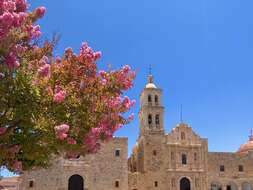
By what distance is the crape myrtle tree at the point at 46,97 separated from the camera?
8.68 m

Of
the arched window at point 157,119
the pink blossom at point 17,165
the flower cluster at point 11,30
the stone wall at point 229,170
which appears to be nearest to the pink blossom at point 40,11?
the flower cluster at point 11,30

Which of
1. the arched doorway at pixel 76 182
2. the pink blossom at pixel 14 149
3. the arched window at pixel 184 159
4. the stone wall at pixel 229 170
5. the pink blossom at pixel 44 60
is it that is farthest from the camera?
the stone wall at pixel 229 170

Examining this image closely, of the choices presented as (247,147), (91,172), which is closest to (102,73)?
(91,172)

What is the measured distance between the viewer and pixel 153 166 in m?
42.0

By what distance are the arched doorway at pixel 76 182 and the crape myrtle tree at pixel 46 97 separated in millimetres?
28721

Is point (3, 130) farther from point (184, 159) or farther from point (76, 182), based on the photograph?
point (184, 159)

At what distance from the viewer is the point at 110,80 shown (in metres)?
10.4

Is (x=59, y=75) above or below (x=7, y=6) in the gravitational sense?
below

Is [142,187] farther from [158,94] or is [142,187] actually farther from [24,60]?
[24,60]

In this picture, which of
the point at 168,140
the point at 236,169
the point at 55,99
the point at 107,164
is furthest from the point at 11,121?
the point at 236,169

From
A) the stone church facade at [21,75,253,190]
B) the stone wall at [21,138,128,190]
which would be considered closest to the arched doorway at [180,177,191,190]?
the stone church facade at [21,75,253,190]

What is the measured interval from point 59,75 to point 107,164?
1220 inches

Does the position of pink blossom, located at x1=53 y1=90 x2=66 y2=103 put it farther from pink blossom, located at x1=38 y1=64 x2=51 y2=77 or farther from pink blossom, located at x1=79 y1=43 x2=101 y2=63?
pink blossom, located at x1=79 y1=43 x2=101 y2=63

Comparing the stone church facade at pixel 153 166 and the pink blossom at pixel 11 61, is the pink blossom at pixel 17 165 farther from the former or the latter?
the stone church facade at pixel 153 166
